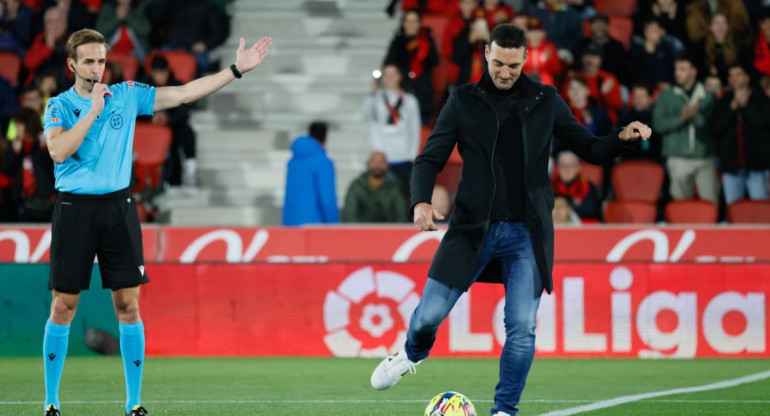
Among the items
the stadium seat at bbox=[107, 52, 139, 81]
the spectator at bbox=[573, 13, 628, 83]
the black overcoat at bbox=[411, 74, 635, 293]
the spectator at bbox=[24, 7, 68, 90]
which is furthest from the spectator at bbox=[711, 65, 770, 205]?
the black overcoat at bbox=[411, 74, 635, 293]

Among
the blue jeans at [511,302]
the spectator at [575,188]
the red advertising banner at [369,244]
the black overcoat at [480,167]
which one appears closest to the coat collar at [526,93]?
the black overcoat at [480,167]

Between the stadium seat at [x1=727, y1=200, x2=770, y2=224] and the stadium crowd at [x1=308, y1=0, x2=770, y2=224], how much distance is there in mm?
41

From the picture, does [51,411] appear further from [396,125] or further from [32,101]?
[32,101]

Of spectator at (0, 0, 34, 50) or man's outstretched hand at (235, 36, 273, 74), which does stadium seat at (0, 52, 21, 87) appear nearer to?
spectator at (0, 0, 34, 50)

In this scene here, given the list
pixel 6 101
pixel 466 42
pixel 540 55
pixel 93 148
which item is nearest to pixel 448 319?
pixel 540 55

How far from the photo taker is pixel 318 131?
1565 centimetres

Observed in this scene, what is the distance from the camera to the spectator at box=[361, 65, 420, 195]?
1653cm

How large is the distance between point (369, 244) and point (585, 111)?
370 cm

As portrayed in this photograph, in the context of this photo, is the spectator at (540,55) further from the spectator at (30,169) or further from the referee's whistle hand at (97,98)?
the referee's whistle hand at (97,98)

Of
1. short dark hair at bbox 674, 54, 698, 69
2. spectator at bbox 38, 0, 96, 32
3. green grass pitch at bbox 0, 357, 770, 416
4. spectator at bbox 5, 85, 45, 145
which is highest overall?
spectator at bbox 38, 0, 96, 32

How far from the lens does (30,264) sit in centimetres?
1368

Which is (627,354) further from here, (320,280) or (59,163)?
(59,163)

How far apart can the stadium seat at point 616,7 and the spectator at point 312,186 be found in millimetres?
5925

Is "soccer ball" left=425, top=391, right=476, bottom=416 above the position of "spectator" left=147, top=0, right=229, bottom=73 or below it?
below
